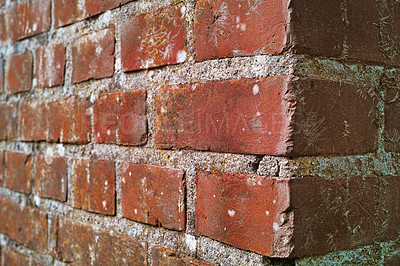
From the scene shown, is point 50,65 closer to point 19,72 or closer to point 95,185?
point 19,72

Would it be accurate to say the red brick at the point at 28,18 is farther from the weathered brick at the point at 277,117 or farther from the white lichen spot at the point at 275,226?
the white lichen spot at the point at 275,226

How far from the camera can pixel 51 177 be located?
1078 millimetres

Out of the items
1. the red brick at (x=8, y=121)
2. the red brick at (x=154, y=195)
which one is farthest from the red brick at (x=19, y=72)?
the red brick at (x=154, y=195)

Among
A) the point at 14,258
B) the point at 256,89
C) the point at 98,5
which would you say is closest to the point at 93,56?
the point at 98,5

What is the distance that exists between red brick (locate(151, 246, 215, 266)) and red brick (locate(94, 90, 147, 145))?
7.9 inches

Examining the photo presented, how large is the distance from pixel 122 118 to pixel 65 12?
14.0 inches

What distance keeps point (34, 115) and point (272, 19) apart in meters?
0.79

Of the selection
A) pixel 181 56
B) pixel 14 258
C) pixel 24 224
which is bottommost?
pixel 14 258

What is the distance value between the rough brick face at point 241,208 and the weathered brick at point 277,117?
1.8 inches

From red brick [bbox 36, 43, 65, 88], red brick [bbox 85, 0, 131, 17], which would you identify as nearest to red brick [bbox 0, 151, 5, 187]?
red brick [bbox 36, 43, 65, 88]

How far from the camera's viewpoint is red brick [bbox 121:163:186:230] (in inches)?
28.9

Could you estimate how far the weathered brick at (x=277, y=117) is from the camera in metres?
0.58

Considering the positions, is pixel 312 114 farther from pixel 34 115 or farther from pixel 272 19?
pixel 34 115

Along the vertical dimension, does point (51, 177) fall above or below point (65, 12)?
below
